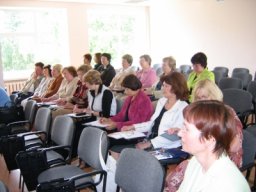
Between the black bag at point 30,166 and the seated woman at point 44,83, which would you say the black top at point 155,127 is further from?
the seated woman at point 44,83

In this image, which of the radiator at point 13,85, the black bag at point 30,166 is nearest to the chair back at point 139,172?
the black bag at point 30,166

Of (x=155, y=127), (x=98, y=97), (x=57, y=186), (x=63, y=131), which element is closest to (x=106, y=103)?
(x=98, y=97)

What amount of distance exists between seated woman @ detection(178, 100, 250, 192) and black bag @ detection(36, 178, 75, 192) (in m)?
1.05

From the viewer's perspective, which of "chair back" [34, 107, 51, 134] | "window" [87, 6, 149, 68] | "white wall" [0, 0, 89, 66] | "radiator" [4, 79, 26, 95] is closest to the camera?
"chair back" [34, 107, 51, 134]

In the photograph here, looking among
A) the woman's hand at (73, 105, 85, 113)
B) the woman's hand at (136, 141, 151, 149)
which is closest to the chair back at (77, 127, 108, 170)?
the woman's hand at (136, 141, 151, 149)

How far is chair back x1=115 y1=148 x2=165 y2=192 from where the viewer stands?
71.6 inches

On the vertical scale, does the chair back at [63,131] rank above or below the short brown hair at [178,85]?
below

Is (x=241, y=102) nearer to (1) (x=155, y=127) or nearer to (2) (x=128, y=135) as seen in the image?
(1) (x=155, y=127)

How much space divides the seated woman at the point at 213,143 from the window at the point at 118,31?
331 inches

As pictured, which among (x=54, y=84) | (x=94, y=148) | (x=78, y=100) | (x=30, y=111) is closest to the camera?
(x=94, y=148)

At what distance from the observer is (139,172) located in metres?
1.96

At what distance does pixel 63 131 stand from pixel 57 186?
1.10 meters

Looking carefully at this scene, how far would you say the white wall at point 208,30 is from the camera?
24.2 ft

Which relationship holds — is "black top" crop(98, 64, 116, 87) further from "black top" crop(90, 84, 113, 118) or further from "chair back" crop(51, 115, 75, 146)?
"chair back" crop(51, 115, 75, 146)
